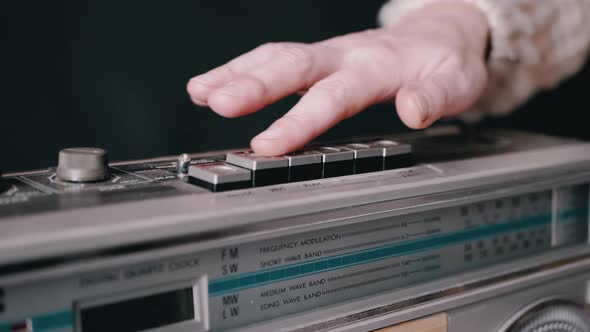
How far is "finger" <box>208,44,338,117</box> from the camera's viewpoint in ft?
1.83

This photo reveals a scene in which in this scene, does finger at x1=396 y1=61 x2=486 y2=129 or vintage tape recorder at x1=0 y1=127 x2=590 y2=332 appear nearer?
vintage tape recorder at x1=0 y1=127 x2=590 y2=332

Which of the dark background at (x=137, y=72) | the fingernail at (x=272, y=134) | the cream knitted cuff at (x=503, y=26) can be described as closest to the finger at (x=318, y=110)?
the fingernail at (x=272, y=134)

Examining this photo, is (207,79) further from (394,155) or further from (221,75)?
(394,155)

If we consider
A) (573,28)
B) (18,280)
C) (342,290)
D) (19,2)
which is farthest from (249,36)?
(18,280)

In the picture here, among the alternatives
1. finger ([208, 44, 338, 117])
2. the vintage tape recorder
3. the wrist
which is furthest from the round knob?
the wrist

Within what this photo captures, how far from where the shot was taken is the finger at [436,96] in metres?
0.59

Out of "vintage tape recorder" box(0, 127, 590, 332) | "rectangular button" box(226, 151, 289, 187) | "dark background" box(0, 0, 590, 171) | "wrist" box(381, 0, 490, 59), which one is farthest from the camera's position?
"dark background" box(0, 0, 590, 171)

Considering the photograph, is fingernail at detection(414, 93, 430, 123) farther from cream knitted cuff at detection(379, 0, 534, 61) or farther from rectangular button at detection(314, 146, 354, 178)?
cream knitted cuff at detection(379, 0, 534, 61)

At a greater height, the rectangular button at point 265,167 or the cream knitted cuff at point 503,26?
the cream knitted cuff at point 503,26

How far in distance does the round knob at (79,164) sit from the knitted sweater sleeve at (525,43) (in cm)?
49

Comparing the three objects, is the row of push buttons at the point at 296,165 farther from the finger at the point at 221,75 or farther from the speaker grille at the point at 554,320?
the speaker grille at the point at 554,320

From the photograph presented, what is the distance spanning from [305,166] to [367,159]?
62mm

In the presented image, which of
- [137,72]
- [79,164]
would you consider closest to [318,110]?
[79,164]

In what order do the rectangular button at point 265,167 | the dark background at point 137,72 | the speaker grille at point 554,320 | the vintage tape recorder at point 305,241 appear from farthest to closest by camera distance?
the dark background at point 137,72
the speaker grille at point 554,320
the rectangular button at point 265,167
the vintage tape recorder at point 305,241
